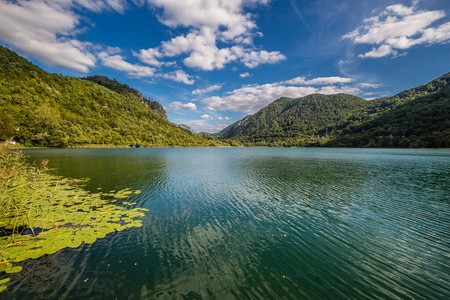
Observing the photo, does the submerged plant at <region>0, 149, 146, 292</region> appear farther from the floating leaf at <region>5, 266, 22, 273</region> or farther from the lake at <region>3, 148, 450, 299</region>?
the lake at <region>3, 148, 450, 299</region>

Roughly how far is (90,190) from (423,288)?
2923 cm

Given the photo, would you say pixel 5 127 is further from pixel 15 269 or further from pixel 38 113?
pixel 15 269

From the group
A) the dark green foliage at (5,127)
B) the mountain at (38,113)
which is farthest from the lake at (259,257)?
the mountain at (38,113)

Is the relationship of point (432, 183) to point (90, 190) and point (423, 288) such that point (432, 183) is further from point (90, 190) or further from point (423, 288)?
point (90, 190)

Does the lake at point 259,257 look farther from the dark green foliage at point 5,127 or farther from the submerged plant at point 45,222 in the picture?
the dark green foliage at point 5,127

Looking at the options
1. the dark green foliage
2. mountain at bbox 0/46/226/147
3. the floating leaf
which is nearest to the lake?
the floating leaf

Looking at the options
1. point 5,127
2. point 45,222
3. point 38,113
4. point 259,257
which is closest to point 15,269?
point 45,222

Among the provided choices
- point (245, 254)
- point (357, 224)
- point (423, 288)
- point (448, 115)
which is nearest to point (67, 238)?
point (245, 254)

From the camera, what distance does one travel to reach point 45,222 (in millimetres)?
11172

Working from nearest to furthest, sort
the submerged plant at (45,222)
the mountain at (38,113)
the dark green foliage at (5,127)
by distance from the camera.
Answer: the submerged plant at (45,222) < the dark green foliage at (5,127) < the mountain at (38,113)

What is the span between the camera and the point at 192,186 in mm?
25125

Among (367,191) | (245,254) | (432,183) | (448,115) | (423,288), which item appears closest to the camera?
(423,288)

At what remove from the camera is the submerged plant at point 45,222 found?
8.36m

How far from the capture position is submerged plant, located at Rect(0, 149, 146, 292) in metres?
8.36
